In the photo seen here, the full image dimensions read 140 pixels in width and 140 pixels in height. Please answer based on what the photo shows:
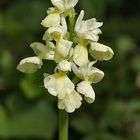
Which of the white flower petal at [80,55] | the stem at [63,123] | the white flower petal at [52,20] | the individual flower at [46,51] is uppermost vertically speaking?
the white flower petal at [52,20]

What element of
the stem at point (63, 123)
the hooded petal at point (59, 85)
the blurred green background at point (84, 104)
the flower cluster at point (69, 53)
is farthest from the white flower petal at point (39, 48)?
the blurred green background at point (84, 104)

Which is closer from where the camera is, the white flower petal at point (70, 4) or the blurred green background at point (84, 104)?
the white flower petal at point (70, 4)

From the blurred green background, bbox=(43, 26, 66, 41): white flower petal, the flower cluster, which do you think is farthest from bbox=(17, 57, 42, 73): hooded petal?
the blurred green background

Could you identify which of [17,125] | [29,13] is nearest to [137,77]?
[29,13]

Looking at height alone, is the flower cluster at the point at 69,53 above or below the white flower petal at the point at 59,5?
below

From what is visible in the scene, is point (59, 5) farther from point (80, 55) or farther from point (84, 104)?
point (84, 104)

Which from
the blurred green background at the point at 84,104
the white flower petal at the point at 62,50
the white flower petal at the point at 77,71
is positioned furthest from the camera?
the blurred green background at the point at 84,104

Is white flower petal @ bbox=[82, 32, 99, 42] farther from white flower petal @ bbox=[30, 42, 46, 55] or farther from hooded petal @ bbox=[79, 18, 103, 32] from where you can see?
white flower petal @ bbox=[30, 42, 46, 55]

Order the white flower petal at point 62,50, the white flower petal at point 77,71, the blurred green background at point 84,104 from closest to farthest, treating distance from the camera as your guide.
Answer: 1. the white flower petal at point 62,50
2. the white flower petal at point 77,71
3. the blurred green background at point 84,104

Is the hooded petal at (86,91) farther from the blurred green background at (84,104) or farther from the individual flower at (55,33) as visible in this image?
the blurred green background at (84,104)
